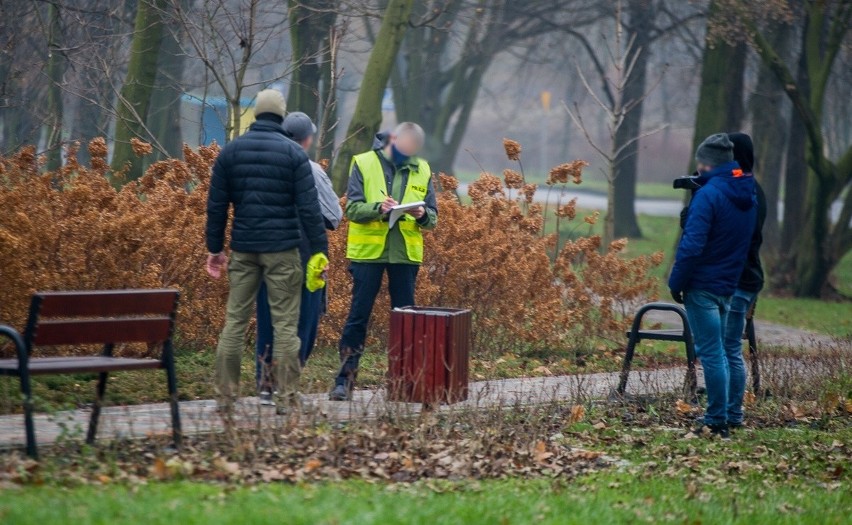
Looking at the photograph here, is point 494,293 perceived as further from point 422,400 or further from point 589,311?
point 422,400

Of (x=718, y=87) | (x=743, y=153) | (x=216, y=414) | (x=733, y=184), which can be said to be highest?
(x=718, y=87)

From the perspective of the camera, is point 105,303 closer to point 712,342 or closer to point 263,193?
point 263,193

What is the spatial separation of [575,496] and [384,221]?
285 cm

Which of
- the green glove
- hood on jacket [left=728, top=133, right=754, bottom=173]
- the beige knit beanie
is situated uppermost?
the beige knit beanie

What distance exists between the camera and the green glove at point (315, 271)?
24.8 ft

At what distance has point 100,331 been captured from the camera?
6.48 metres

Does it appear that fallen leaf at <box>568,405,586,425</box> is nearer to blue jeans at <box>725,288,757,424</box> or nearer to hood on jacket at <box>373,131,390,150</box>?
blue jeans at <box>725,288,757,424</box>

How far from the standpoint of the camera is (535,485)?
20.7 feet

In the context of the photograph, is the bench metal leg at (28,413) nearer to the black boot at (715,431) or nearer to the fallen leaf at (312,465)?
the fallen leaf at (312,465)

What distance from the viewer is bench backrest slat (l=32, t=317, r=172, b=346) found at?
627 centimetres

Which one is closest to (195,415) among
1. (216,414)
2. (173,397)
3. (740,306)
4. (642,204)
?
(216,414)

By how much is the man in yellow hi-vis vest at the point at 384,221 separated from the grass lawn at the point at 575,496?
5.37 feet

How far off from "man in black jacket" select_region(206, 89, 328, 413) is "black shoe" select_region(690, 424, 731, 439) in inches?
109

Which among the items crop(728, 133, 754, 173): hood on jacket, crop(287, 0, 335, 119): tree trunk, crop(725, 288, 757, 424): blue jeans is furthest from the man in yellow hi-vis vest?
crop(287, 0, 335, 119): tree trunk
